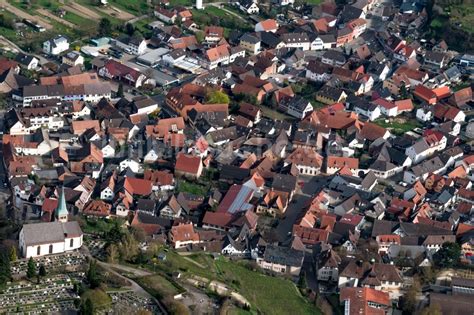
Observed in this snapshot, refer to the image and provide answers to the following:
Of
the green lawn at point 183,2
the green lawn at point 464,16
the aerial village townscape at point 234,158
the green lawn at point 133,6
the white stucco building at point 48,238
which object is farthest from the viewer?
the green lawn at point 183,2

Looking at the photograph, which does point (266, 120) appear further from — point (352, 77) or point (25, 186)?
point (25, 186)

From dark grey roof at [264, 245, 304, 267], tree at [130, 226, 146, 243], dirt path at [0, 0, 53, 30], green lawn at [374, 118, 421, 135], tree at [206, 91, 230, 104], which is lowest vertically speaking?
dark grey roof at [264, 245, 304, 267]

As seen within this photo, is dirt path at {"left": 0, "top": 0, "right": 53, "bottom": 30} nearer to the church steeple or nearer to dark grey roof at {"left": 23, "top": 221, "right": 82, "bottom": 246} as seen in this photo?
the church steeple

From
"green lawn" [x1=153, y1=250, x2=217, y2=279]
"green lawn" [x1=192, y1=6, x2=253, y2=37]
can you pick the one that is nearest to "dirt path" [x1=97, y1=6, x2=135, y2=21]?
"green lawn" [x1=192, y1=6, x2=253, y2=37]

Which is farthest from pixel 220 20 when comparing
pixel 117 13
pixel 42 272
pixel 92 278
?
pixel 92 278

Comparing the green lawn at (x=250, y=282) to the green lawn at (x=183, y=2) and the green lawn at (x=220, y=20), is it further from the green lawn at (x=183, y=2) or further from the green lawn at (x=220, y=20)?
the green lawn at (x=183, y=2)

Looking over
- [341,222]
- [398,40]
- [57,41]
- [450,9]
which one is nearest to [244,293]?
[341,222]

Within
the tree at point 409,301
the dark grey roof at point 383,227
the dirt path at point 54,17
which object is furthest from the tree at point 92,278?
the dirt path at point 54,17

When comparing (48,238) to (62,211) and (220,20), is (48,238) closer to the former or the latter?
(62,211)
